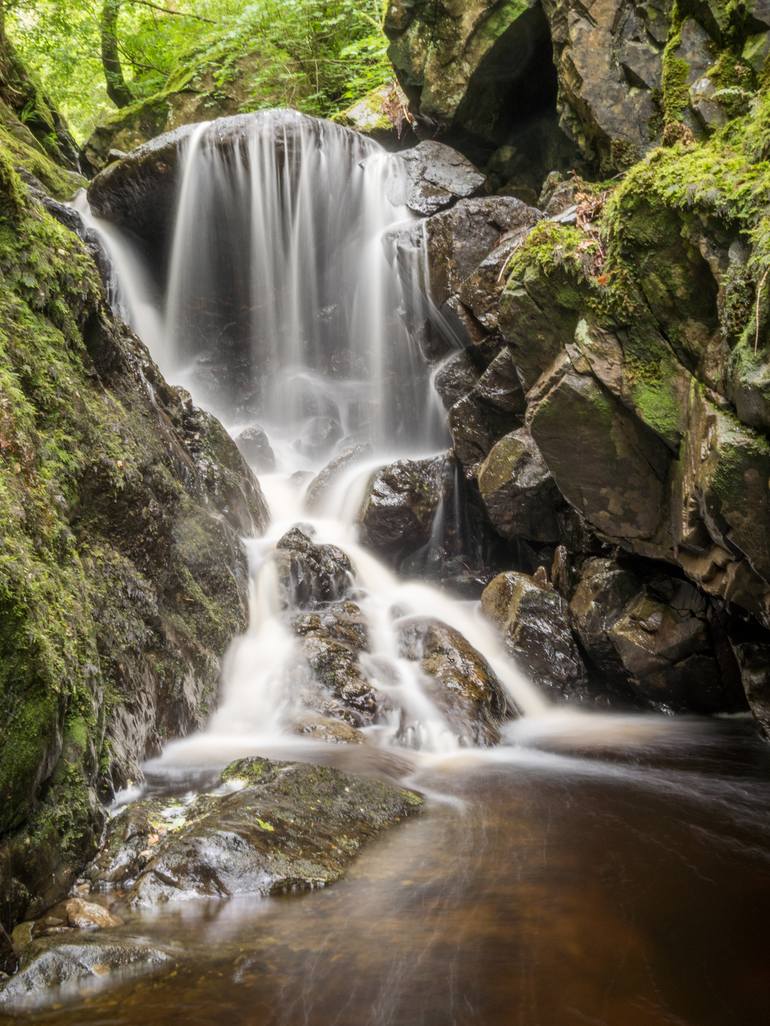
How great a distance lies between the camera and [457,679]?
7.11m

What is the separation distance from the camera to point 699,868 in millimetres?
3738

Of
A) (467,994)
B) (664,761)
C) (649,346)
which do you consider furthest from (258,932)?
(649,346)

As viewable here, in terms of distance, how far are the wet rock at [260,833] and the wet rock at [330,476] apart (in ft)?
22.4

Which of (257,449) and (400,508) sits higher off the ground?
(257,449)

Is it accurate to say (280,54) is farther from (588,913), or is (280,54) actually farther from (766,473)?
(588,913)

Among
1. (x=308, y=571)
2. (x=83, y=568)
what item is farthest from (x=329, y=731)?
(x=308, y=571)

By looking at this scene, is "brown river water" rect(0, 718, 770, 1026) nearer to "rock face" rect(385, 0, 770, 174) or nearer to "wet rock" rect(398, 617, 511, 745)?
"wet rock" rect(398, 617, 511, 745)

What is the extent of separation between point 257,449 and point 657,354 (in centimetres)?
886

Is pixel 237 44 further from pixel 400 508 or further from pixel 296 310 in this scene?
pixel 400 508

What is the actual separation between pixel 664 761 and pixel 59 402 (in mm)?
5721

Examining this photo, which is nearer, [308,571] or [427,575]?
[308,571]

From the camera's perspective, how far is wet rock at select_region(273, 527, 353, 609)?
8.48 metres

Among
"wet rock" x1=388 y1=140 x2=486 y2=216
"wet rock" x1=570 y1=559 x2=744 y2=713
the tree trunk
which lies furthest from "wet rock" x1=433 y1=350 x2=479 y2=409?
the tree trunk

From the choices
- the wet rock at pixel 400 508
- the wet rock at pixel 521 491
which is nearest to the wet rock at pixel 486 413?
the wet rock at pixel 521 491
